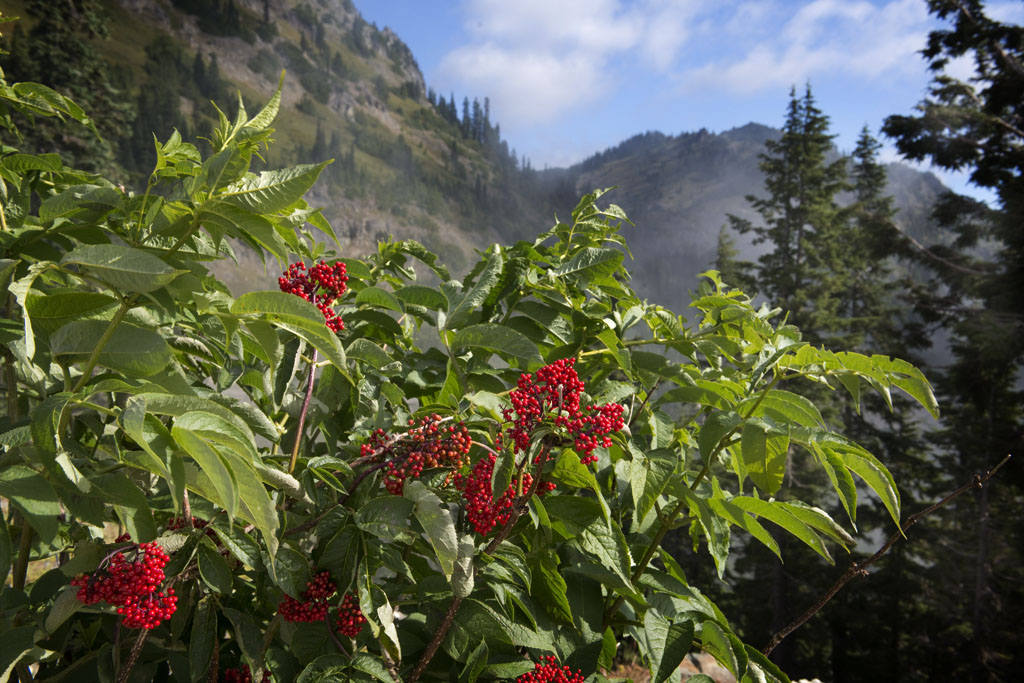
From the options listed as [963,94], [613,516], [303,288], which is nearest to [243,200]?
[303,288]

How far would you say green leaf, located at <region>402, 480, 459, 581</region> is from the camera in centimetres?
102

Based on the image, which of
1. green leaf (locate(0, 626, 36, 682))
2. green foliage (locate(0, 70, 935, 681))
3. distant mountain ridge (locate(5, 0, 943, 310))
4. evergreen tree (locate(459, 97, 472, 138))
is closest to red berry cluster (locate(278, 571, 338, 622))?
green foliage (locate(0, 70, 935, 681))

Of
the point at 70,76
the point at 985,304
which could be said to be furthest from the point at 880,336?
the point at 70,76

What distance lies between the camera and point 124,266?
85 cm

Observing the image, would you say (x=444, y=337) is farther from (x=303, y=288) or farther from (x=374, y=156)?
(x=374, y=156)

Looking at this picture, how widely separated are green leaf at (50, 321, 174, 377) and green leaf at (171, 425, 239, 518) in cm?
26

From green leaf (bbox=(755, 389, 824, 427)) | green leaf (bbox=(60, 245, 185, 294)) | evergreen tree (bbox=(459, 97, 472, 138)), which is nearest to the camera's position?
green leaf (bbox=(60, 245, 185, 294))

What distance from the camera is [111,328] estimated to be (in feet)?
3.11

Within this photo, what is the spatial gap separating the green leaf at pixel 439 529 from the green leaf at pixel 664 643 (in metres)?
0.53

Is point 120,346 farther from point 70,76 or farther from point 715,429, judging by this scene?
point 70,76

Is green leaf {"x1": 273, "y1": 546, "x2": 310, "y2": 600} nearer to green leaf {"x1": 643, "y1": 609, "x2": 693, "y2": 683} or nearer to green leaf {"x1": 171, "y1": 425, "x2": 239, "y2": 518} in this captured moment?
green leaf {"x1": 171, "y1": 425, "x2": 239, "y2": 518}

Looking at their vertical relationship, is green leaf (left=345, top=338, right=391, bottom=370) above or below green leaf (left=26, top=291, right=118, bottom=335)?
below

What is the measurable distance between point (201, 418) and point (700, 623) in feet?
3.88

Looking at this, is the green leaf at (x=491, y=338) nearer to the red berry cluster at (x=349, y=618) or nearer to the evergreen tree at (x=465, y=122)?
the red berry cluster at (x=349, y=618)
